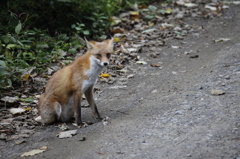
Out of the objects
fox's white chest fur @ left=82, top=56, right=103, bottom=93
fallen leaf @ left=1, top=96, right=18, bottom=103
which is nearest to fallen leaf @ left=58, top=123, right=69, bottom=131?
fox's white chest fur @ left=82, top=56, right=103, bottom=93

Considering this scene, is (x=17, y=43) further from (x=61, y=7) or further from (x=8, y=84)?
(x=61, y=7)

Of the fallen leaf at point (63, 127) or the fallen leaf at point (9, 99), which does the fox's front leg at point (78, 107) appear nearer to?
the fallen leaf at point (63, 127)

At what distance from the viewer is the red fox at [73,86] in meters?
6.13

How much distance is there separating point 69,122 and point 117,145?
6.52 ft

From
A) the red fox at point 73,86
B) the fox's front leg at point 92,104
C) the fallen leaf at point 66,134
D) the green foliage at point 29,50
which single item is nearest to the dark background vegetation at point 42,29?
the green foliage at point 29,50

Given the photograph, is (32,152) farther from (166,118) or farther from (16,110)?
(166,118)

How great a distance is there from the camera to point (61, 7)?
1062 centimetres

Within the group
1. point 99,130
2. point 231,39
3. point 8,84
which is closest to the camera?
point 99,130

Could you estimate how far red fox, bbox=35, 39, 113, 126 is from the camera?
241 inches

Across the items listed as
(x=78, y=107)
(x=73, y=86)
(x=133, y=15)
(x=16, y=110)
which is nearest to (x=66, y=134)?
(x=78, y=107)

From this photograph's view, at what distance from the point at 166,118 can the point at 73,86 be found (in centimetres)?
193

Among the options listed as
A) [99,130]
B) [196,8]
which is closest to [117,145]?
[99,130]

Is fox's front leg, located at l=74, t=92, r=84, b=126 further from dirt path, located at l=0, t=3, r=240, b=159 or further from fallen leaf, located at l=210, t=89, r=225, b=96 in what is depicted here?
fallen leaf, located at l=210, t=89, r=225, b=96

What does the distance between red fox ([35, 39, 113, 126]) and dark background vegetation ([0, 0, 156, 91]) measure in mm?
1517
